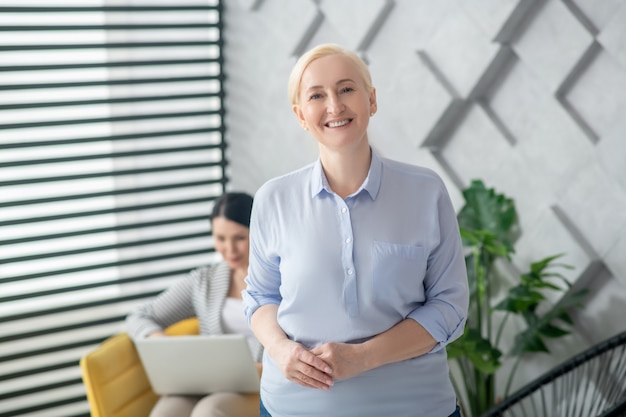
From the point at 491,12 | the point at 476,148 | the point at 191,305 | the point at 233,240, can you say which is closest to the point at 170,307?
the point at 191,305

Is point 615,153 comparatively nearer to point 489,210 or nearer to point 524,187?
point 524,187

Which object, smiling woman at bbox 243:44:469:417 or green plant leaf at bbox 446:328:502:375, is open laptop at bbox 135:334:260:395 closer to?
green plant leaf at bbox 446:328:502:375

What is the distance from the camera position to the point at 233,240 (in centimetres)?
323

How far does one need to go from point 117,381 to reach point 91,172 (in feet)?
3.57

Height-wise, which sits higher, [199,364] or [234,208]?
[234,208]

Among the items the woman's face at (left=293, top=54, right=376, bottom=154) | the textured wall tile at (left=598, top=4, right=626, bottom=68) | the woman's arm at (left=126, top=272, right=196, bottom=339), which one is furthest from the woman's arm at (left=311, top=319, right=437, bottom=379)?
the woman's arm at (left=126, top=272, right=196, bottom=339)

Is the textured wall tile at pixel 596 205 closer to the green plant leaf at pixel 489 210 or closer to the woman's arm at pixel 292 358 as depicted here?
the green plant leaf at pixel 489 210

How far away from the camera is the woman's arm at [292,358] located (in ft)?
5.79

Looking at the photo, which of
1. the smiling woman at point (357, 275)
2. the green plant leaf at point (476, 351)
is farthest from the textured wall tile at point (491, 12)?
the smiling woman at point (357, 275)

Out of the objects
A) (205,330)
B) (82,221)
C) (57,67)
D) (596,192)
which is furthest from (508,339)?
(57,67)

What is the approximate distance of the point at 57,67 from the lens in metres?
3.57

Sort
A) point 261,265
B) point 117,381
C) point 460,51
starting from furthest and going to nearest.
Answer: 1. point 460,51
2. point 117,381
3. point 261,265

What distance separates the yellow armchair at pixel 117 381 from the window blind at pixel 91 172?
66cm

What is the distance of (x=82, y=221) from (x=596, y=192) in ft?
7.54
